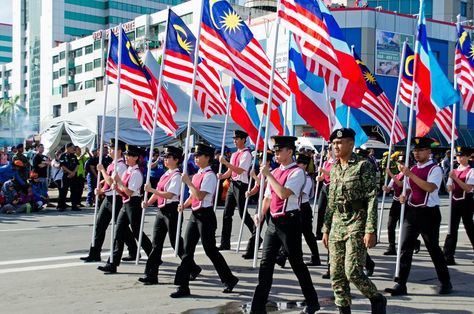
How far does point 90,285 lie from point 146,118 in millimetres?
3944

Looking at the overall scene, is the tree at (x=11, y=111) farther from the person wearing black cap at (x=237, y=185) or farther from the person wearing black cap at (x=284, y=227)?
the person wearing black cap at (x=284, y=227)

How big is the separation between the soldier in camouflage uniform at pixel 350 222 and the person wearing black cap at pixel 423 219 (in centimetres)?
185

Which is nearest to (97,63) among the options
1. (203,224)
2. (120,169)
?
(120,169)

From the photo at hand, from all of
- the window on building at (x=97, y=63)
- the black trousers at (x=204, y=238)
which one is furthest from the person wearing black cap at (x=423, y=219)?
the window on building at (x=97, y=63)

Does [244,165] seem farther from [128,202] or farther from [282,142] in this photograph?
[282,142]

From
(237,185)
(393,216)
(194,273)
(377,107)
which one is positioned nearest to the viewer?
(194,273)

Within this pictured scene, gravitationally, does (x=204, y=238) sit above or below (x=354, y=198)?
below

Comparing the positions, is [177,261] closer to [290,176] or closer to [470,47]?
[290,176]

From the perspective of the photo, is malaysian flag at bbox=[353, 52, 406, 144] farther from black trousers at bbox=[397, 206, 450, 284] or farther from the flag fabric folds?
black trousers at bbox=[397, 206, 450, 284]

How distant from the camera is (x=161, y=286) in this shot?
777cm

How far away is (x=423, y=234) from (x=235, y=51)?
3790 millimetres

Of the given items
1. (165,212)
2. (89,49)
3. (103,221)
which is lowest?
(103,221)

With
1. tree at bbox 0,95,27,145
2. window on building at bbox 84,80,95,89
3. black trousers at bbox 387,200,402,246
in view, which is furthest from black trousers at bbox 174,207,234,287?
tree at bbox 0,95,27,145

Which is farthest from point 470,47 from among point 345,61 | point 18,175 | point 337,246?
point 18,175
